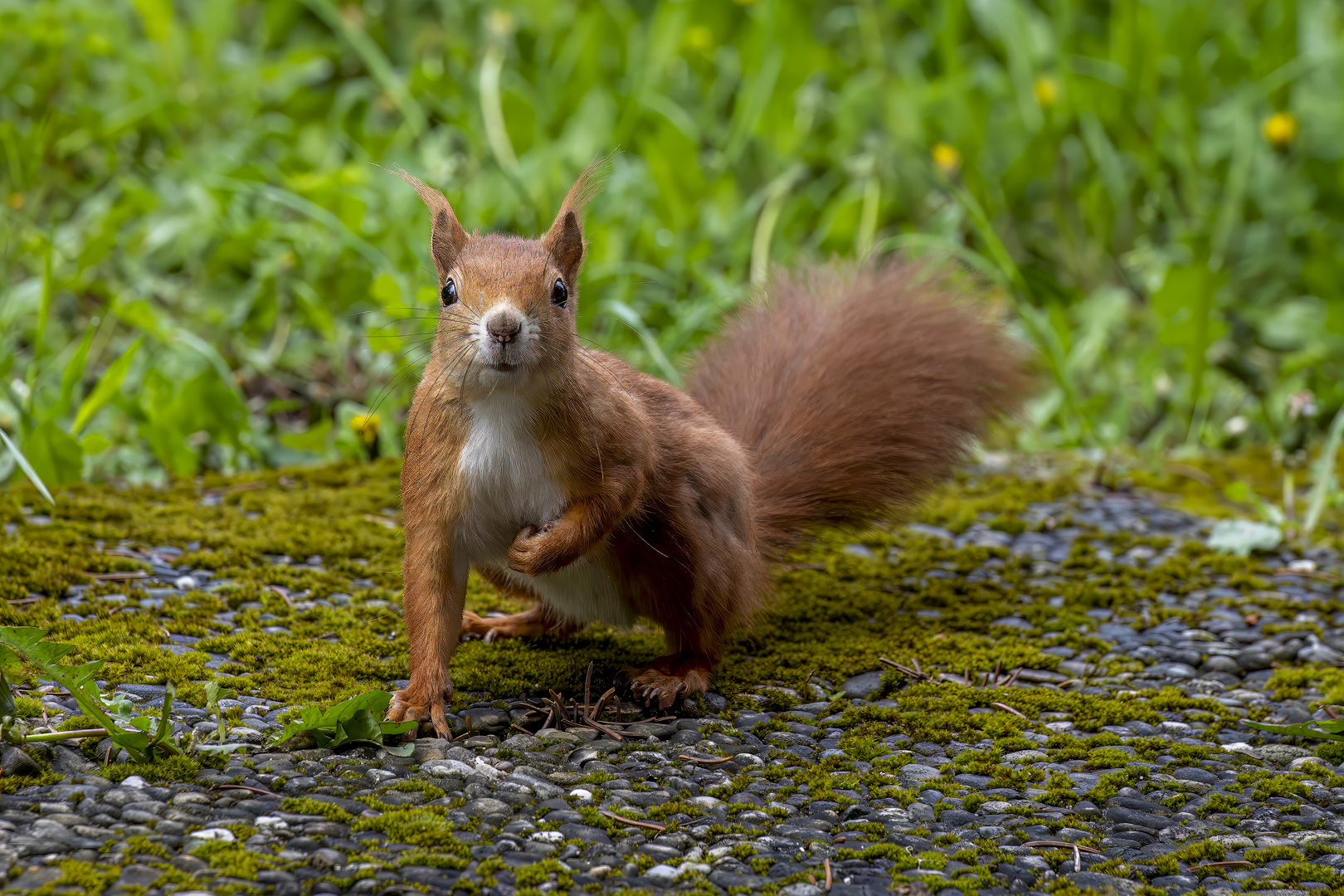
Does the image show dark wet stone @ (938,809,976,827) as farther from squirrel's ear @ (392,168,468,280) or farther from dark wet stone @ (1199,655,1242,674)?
squirrel's ear @ (392,168,468,280)

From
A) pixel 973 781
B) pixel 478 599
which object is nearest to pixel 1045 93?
pixel 478 599

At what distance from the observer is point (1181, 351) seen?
5098 mm

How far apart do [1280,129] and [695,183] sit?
2.49 metres

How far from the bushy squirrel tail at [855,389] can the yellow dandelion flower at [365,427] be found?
1.21 metres

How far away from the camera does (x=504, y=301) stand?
229 cm

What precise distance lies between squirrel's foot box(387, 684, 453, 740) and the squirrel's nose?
2.19ft

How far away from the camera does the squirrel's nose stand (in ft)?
7.31

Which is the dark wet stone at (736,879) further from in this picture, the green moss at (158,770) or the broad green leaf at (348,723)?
the green moss at (158,770)

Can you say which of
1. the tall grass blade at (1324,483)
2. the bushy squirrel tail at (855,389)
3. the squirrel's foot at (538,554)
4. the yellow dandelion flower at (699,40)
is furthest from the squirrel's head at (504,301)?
the yellow dandelion flower at (699,40)

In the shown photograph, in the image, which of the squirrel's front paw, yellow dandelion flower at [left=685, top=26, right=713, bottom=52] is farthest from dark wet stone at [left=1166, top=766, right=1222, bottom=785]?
yellow dandelion flower at [left=685, top=26, right=713, bottom=52]

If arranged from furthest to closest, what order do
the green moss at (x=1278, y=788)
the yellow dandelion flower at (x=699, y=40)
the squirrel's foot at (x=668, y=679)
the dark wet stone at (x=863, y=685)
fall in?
the yellow dandelion flower at (x=699, y=40), the dark wet stone at (x=863, y=685), the squirrel's foot at (x=668, y=679), the green moss at (x=1278, y=788)

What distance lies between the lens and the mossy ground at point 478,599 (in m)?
2.68

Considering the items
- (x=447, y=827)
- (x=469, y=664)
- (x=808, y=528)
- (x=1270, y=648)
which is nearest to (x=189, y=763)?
(x=447, y=827)

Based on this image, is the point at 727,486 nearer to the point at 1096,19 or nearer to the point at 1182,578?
the point at 1182,578
